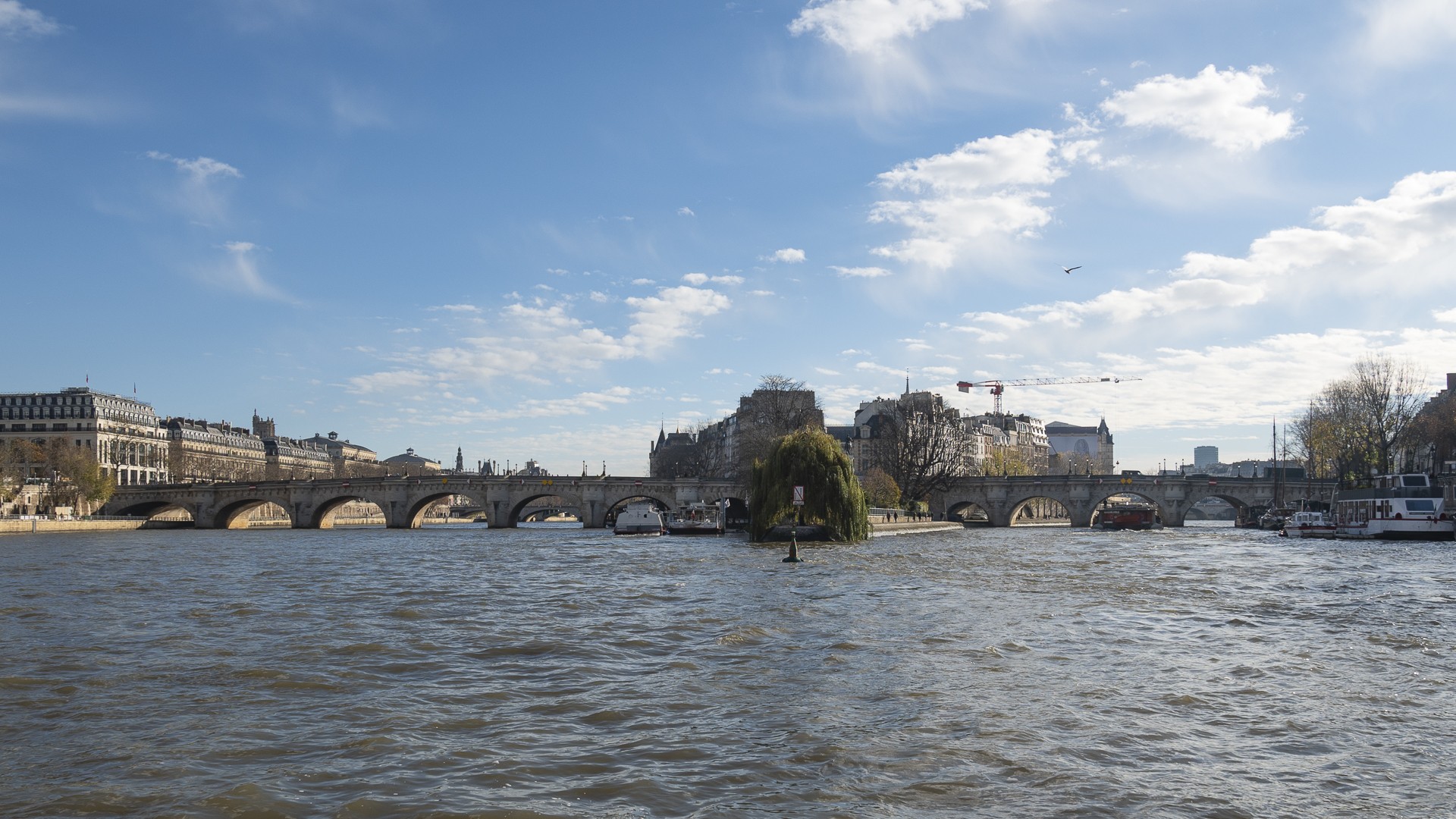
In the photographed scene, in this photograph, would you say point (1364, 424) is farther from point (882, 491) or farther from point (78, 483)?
point (78, 483)

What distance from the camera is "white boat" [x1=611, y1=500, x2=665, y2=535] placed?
72.9 m

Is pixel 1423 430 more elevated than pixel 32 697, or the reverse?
pixel 1423 430

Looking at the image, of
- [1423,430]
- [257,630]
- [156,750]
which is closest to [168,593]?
[257,630]

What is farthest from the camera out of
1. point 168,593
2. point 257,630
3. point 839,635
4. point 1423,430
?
point 1423,430

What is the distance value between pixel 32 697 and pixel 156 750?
376 cm

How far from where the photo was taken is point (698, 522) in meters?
71.8

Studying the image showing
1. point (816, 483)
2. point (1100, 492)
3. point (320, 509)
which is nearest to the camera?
point (816, 483)

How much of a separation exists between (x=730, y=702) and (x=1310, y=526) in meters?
64.9

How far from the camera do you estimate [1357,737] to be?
10461 mm

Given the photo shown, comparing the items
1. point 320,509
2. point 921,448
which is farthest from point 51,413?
point 921,448

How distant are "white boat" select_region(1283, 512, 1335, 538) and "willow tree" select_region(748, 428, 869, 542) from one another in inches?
1272

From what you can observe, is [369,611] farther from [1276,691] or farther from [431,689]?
[1276,691]

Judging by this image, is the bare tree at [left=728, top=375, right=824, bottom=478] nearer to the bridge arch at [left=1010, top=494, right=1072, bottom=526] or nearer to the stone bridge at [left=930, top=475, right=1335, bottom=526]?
the stone bridge at [left=930, top=475, right=1335, bottom=526]

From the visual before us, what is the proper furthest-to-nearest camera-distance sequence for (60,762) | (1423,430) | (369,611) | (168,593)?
1. (1423,430)
2. (168,593)
3. (369,611)
4. (60,762)
